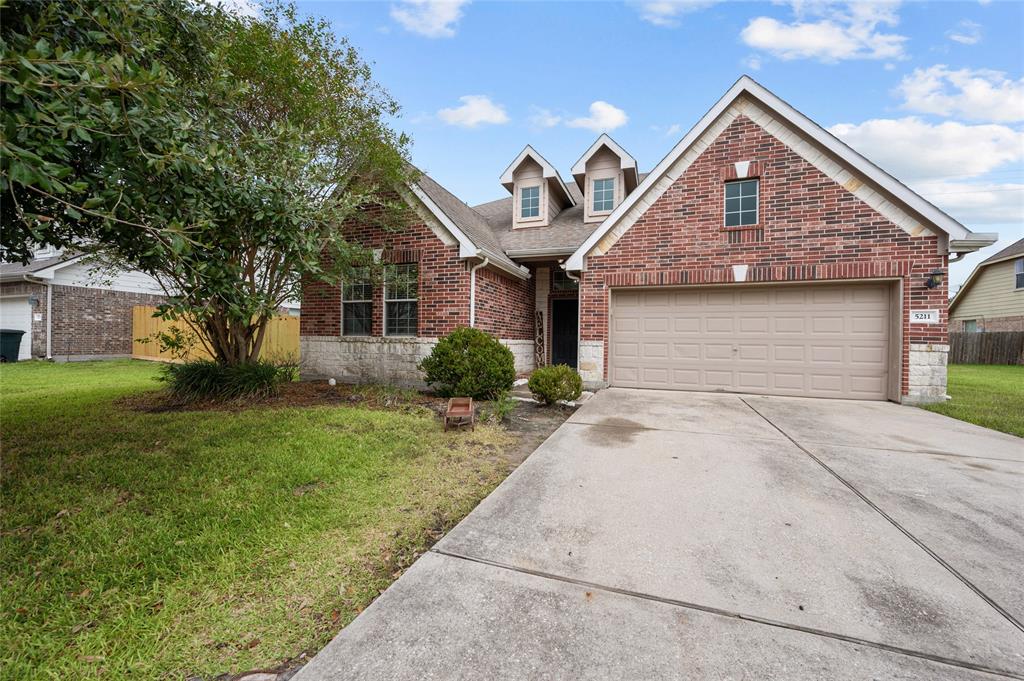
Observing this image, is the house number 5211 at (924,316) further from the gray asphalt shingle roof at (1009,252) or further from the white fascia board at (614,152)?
the gray asphalt shingle roof at (1009,252)

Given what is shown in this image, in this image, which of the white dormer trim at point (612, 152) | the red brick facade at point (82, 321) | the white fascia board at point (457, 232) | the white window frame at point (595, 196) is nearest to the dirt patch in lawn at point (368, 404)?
the white fascia board at point (457, 232)

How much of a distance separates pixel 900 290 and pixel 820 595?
8.23 m

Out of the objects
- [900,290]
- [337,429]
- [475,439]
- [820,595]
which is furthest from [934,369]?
[337,429]

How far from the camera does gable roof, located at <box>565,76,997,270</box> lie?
7.30 m

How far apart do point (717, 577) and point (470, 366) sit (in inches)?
214

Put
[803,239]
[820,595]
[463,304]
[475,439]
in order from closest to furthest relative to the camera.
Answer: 1. [820,595]
2. [475,439]
3. [803,239]
4. [463,304]

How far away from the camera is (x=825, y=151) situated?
7.99 metres

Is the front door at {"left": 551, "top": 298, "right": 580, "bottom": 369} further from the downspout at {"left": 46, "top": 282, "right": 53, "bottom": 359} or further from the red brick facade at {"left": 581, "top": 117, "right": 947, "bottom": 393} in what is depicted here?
the downspout at {"left": 46, "top": 282, "right": 53, "bottom": 359}

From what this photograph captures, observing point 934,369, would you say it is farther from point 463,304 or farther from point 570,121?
point 570,121

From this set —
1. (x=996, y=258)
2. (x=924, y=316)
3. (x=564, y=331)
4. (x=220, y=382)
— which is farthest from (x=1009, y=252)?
(x=220, y=382)

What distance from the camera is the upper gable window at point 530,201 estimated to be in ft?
41.2

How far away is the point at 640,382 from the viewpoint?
925cm

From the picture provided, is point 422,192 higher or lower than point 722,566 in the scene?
higher

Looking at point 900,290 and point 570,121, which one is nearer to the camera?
point 900,290
